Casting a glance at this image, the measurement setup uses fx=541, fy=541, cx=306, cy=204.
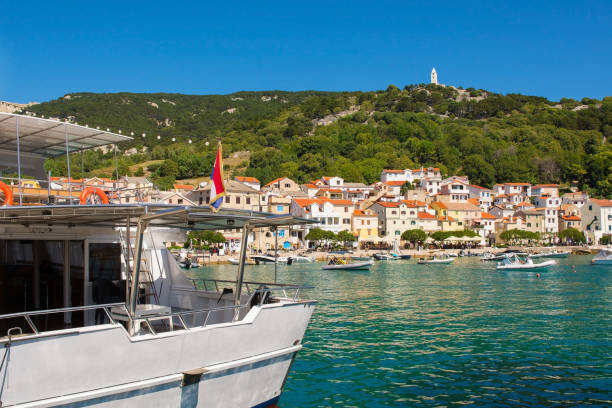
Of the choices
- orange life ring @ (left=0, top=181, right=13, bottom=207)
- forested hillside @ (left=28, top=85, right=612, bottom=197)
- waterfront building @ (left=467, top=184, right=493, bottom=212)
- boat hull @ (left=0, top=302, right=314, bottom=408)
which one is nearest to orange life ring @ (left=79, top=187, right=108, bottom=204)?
orange life ring @ (left=0, top=181, right=13, bottom=207)

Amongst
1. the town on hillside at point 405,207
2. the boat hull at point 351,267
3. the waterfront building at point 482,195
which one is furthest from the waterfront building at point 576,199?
the boat hull at point 351,267

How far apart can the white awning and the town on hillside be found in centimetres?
6281

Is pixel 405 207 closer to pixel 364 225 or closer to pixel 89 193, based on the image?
pixel 364 225

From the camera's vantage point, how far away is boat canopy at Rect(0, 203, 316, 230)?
6.94 m

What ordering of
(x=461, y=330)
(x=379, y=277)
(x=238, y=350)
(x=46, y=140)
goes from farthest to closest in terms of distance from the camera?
(x=379, y=277), (x=461, y=330), (x=46, y=140), (x=238, y=350)

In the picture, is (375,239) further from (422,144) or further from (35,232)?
(35,232)

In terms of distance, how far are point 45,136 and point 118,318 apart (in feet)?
16.5

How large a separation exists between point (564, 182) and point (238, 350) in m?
135

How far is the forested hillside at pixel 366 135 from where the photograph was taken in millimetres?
119500

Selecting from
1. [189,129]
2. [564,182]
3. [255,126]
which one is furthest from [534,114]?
[189,129]

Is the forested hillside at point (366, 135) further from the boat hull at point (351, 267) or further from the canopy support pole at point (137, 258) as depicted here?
the canopy support pole at point (137, 258)

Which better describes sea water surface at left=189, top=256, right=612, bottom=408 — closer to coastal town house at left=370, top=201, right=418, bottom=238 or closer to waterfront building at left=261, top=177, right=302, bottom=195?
coastal town house at left=370, top=201, right=418, bottom=238

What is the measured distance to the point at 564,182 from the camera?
128125 millimetres

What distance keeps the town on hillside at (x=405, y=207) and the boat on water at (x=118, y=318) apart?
64631 mm
